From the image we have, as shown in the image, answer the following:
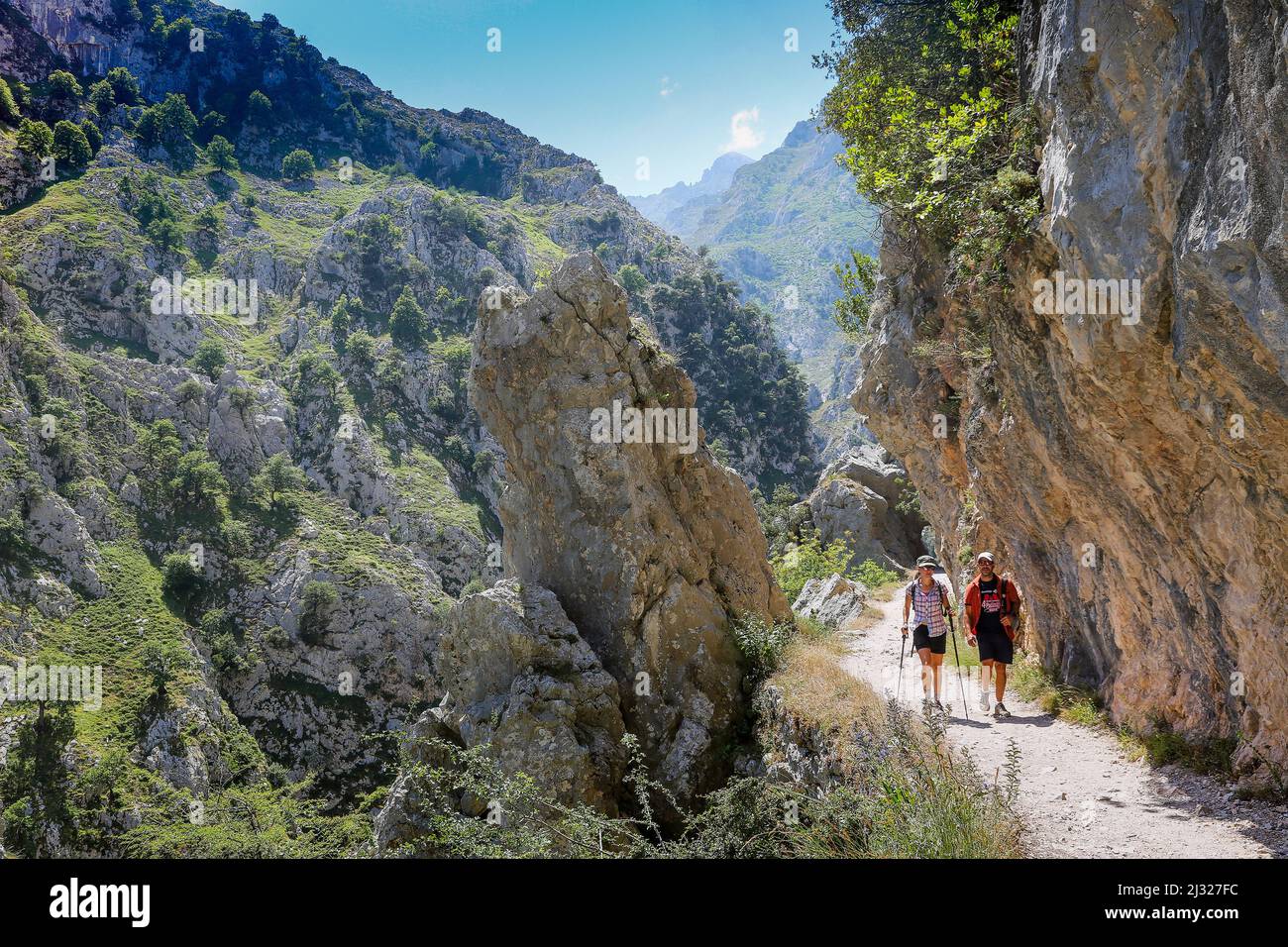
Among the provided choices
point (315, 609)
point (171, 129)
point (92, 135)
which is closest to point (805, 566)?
point (315, 609)

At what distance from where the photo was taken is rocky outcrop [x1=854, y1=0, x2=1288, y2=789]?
4996mm

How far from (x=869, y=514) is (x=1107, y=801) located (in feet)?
99.2

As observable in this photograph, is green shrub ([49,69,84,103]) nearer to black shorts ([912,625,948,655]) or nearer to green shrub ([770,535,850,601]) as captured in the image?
green shrub ([770,535,850,601])

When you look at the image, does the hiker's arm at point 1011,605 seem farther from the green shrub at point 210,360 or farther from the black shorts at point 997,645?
the green shrub at point 210,360

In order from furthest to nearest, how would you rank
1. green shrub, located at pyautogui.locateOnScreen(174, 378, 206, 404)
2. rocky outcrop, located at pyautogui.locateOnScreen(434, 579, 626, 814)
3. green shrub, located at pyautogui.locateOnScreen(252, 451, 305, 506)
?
1. green shrub, located at pyautogui.locateOnScreen(174, 378, 206, 404)
2. green shrub, located at pyautogui.locateOnScreen(252, 451, 305, 506)
3. rocky outcrop, located at pyautogui.locateOnScreen(434, 579, 626, 814)

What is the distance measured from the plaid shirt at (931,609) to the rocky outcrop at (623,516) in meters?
3.68

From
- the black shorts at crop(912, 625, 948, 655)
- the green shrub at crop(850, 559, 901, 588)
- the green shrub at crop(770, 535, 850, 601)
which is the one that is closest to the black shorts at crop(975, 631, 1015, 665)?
the black shorts at crop(912, 625, 948, 655)

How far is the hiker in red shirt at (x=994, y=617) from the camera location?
30.2 ft

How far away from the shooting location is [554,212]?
4326 inches

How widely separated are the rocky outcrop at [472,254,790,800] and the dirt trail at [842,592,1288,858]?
4.07m

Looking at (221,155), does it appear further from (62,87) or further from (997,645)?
(997,645)

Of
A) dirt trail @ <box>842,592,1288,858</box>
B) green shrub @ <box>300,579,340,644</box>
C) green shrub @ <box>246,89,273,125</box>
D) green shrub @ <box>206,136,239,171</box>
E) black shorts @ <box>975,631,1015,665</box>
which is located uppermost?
green shrub @ <box>246,89,273,125</box>

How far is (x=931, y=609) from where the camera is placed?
31.2 feet
